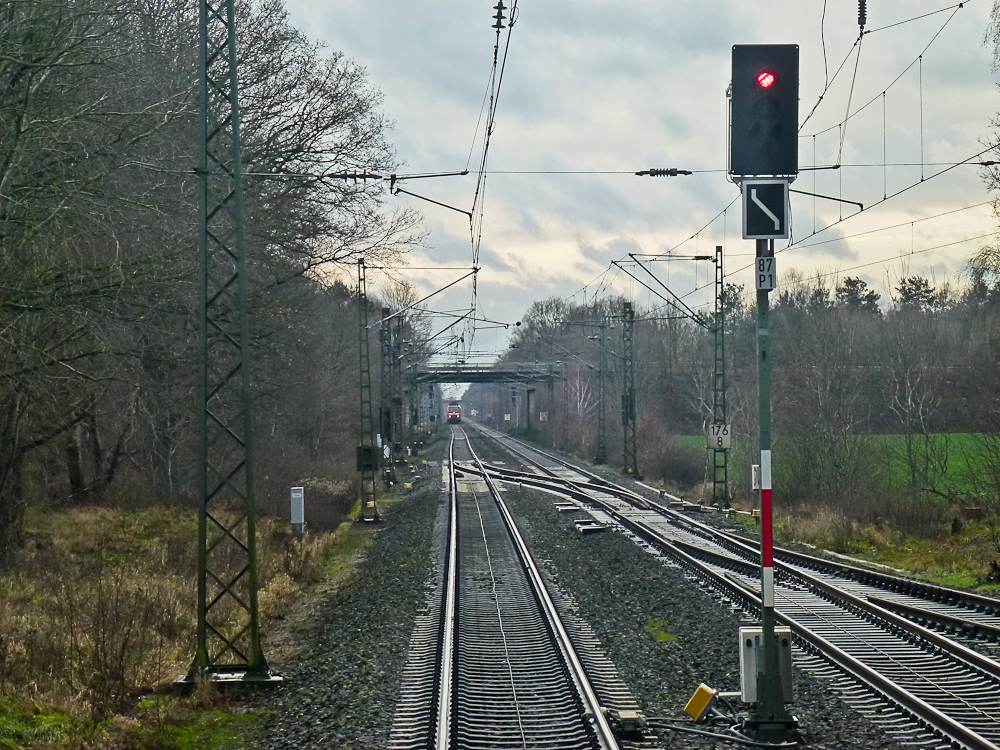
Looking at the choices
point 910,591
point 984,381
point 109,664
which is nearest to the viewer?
point 109,664

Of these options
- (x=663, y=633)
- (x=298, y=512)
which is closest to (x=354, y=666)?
(x=663, y=633)

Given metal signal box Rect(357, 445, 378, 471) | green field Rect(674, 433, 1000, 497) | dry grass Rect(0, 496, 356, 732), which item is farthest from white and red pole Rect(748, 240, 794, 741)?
green field Rect(674, 433, 1000, 497)

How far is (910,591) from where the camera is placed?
15.4 metres

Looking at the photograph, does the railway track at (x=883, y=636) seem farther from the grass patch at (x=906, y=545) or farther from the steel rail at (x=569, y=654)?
the steel rail at (x=569, y=654)

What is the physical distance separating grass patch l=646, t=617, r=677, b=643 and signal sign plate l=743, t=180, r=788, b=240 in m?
6.05

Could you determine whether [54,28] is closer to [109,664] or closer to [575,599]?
[109,664]

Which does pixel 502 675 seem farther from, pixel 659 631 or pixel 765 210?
pixel 765 210

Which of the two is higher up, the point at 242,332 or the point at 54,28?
the point at 54,28

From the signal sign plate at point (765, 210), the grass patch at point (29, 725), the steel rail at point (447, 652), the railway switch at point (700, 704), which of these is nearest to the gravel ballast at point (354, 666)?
the steel rail at point (447, 652)

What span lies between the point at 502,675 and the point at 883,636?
4.94 metres

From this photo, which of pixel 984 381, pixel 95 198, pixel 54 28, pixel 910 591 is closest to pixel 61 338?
pixel 95 198

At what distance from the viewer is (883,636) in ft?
40.5

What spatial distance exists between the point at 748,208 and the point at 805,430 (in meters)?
27.7

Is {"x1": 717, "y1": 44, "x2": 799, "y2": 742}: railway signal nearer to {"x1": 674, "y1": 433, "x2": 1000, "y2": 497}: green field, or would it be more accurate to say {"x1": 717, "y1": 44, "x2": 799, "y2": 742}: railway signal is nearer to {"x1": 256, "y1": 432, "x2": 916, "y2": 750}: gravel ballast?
{"x1": 256, "y1": 432, "x2": 916, "y2": 750}: gravel ballast
